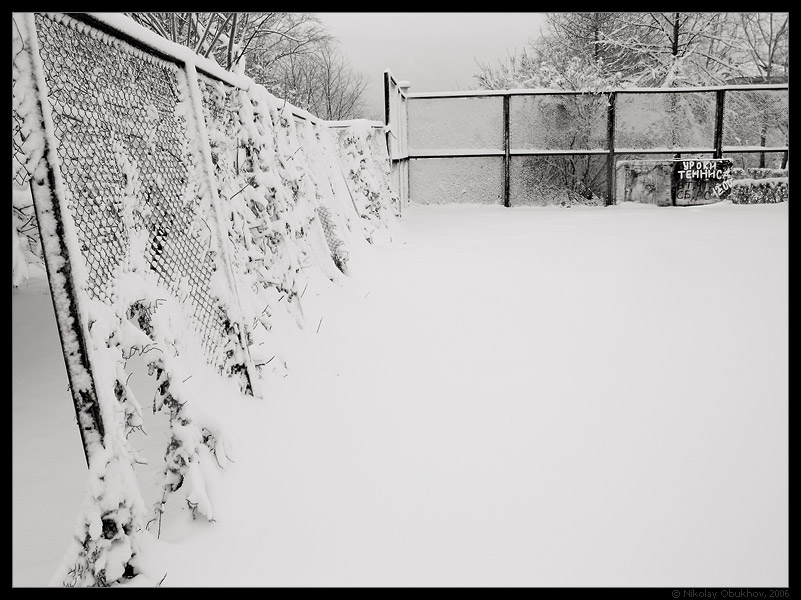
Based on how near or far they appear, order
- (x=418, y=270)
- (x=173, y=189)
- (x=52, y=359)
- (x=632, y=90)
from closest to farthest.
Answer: (x=173, y=189), (x=52, y=359), (x=418, y=270), (x=632, y=90)

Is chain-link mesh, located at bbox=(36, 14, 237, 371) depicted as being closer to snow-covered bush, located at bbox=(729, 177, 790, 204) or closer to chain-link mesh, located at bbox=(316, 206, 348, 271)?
chain-link mesh, located at bbox=(316, 206, 348, 271)

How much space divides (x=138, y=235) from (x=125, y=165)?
21 centimetres

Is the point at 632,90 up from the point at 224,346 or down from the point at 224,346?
up

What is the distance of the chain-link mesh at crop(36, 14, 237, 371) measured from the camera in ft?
5.16

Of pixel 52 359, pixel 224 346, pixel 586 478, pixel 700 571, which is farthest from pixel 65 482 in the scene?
pixel 700 571

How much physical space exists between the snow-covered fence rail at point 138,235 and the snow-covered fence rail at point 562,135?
9231 millimetres

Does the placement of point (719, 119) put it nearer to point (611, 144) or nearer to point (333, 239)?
point (611, 144)

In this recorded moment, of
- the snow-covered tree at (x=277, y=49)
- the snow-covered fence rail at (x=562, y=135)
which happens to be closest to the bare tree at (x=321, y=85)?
the snow-covered tree at (x=277, y=49)

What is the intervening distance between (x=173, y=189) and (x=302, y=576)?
1411mm

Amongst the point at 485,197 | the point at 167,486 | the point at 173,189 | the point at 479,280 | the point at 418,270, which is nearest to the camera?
the point at 167,486

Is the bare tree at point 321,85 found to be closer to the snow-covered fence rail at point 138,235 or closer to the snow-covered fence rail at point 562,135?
the snow-covered fence rail at point 562,135

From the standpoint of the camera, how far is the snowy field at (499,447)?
1.43m

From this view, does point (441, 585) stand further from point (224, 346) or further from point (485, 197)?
point (485, 197)

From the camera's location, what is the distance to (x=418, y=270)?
15.1 feet
